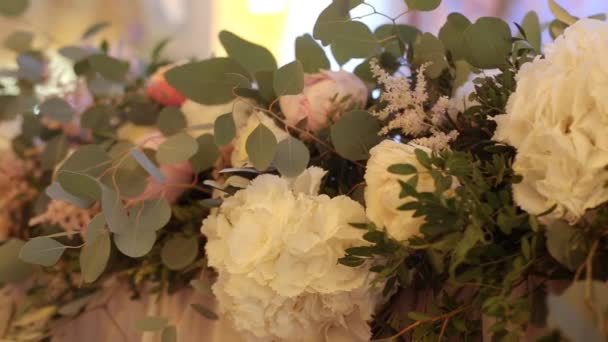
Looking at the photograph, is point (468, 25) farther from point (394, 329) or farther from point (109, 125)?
point (109, 125)

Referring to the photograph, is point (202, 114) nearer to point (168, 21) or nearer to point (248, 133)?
point (248, 133)

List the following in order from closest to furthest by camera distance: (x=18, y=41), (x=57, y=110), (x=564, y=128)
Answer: (x=564, y=128)
(x=57, y=110)
(x=18, y=41)

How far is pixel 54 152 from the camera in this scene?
78 cm

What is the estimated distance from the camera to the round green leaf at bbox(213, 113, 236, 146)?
56 cm

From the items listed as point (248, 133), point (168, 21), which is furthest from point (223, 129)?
point (168, 21)

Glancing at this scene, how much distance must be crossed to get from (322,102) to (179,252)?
0.21 metres

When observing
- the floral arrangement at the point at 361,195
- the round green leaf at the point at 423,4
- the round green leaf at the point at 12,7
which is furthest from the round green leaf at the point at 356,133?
the round green leaf at the point at 12,7

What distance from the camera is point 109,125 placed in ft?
2.55

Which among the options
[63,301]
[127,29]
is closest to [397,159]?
[63,301]

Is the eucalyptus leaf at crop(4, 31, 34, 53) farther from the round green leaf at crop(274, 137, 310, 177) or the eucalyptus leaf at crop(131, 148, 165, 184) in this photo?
the round green leaf at crop(274, 137, 310, 177)

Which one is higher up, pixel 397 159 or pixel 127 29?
pixel 397 159

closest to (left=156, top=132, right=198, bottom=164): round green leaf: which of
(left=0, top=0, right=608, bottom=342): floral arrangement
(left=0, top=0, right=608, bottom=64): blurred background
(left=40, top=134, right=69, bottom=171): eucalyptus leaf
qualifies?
(left=0, top=0, right=608, bottom=342): floral arrangement

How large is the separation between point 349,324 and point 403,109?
195mm

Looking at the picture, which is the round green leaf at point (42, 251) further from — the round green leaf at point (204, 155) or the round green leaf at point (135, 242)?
the round green leaf at point (204, 155)
